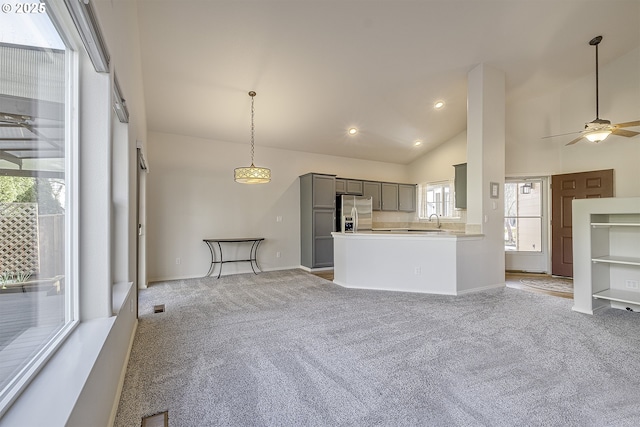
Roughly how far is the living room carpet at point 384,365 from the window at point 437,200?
3.52m

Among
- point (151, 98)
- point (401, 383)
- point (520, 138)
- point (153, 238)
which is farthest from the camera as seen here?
point (520, 138)

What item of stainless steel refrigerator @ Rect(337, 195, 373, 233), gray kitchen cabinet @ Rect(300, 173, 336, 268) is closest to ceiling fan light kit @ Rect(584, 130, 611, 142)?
stainless steel refrigerator @ Rect(337, 195, 373, 233)

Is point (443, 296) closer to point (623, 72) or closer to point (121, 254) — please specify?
point (121, 254)

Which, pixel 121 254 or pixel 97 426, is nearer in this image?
pixel 97 426

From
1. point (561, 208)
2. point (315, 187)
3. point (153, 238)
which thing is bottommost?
point (153, 238)

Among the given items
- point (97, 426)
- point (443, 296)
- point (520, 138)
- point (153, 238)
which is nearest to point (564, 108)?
point (520, 138)

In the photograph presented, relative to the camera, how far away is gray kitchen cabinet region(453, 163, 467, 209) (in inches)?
241

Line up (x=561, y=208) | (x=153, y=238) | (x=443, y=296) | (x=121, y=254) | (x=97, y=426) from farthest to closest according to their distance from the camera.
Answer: (x=561, y=208) < (x=153, y=238) < (x=443, y=296) < (x=121, y=254) < (x=97, y=426)

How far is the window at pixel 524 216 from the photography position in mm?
6016

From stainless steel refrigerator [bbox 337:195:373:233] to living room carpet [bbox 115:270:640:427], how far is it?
9.34 feet

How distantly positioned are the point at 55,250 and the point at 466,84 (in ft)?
18.6

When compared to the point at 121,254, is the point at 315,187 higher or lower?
higher

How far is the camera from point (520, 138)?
5980 mm

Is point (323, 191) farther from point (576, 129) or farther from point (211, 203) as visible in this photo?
point (576, 129)
